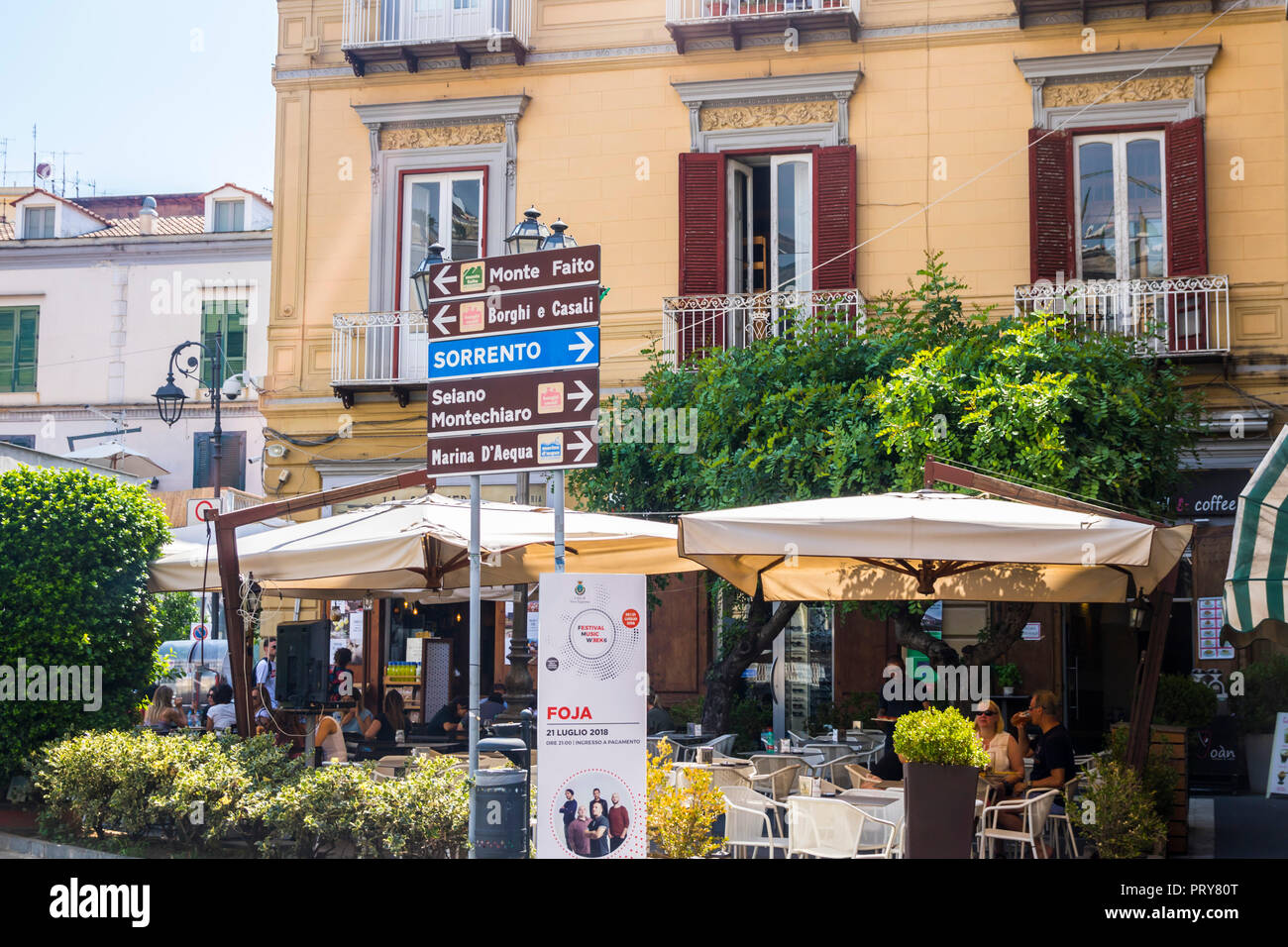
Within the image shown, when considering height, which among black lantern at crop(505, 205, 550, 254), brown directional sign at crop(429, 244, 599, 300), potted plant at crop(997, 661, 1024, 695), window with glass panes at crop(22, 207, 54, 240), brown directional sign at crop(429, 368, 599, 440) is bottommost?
potted plant at crop(997, 661, 1024, 695)

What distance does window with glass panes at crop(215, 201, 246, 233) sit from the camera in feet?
112

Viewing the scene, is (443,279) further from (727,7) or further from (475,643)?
(727,7)

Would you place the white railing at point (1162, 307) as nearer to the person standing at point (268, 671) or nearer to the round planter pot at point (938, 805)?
the round planter pot at point (938, 805)

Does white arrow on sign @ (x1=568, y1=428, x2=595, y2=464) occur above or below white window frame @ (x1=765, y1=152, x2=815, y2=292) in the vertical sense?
below

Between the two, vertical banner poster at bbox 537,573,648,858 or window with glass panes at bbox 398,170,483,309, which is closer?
vertical banner poster at bbox 537,573,648,858

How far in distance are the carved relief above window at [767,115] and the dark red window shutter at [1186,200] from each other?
422 centimetres

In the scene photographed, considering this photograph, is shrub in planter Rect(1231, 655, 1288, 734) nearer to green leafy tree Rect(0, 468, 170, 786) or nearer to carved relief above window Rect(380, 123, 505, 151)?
green leafy tree Rect(0, 468, 170, 786)

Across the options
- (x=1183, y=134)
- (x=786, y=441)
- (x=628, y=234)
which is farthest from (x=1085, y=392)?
(x=628, y=234)

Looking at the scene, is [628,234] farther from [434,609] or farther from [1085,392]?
[1085,392]

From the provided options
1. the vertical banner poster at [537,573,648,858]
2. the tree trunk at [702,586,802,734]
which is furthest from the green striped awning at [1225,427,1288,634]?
the tree trunk at [702,586,802,734]

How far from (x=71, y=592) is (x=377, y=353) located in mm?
7617

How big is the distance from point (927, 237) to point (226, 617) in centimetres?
1069

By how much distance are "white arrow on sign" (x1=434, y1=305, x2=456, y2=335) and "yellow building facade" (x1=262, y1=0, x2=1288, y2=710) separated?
30.8ft
